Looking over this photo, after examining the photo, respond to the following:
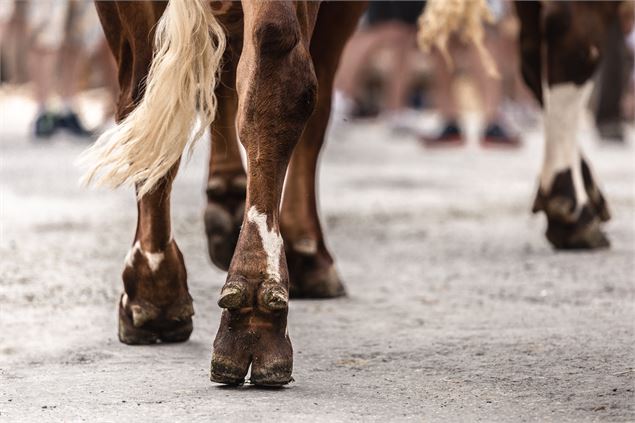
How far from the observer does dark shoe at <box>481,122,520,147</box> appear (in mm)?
12117

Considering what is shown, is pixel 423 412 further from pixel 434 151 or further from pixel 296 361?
pixel 434 151

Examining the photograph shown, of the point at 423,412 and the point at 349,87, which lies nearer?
the point at 423,412

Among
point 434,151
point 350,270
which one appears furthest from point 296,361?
point 434,151

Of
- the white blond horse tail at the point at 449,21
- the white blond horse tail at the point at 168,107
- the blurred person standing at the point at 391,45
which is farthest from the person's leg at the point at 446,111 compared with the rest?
the white blond horse tail at the point at 168,107

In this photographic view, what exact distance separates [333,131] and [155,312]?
9.88m

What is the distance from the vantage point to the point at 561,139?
16.8 ft

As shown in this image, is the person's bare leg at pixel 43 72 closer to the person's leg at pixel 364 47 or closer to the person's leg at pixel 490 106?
the person's leg at pixel 364 47

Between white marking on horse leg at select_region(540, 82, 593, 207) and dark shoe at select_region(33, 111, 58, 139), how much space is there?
7.36 metres

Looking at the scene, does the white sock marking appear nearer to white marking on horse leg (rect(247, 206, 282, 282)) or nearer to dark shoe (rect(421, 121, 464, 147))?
white marking on horse leg (rect(247, 206, 282, 282))

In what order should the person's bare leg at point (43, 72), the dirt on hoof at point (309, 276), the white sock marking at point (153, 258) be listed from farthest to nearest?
the person's bare leg at point (43, 72) → the dirt on hoof at point (309, 276) → the white sock marking at point (153, 258)

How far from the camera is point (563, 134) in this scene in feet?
16.8

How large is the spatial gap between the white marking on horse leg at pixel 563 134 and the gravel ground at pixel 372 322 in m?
0.26

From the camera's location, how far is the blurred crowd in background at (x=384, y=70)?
12.1 metres

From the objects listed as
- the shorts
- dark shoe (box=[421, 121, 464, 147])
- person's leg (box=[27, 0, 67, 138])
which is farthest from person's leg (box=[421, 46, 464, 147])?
person's leg (box=[27, 0, 67, 138])
